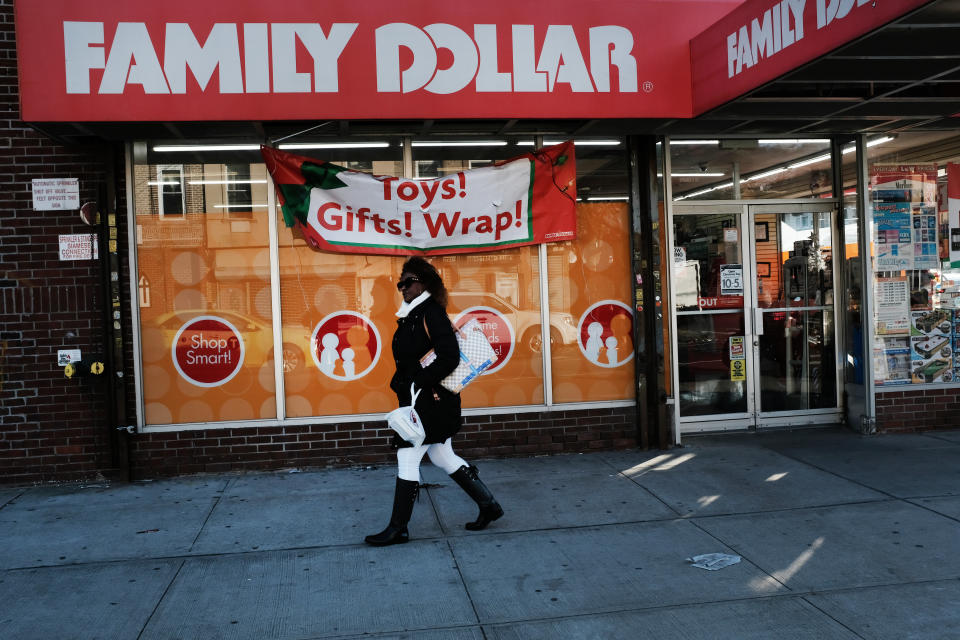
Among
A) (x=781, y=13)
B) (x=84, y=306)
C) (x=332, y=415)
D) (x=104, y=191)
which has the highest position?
(x=781, y=13)

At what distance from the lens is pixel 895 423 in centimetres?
819

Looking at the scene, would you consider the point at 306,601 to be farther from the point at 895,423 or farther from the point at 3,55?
the point at 895,423

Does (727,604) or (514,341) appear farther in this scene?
(514,341)

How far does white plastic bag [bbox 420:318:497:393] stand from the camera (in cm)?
519

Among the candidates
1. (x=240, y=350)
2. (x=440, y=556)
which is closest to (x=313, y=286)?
(x=240, y=350)

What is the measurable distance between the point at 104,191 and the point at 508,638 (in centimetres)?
521

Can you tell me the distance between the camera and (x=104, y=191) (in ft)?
22.5

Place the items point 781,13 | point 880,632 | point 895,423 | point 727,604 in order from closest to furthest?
point 880,632 → point 727,604 → point 781,13 → point 895,423

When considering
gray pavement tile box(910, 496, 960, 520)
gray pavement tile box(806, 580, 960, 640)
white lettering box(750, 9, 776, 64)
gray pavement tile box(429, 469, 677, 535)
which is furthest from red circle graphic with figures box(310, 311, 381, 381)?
gray pavement tile box(910, 496, 960, 520)

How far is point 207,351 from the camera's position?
7145mm

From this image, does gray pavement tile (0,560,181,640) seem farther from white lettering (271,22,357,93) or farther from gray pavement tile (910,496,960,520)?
gray pavement tile (910,496,960,520)

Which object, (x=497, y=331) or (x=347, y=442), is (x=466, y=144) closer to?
(x=497, y=331)

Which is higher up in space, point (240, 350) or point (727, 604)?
point (240, 350)

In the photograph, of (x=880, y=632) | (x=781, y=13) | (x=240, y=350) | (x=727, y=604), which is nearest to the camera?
(x=880, y=632)
